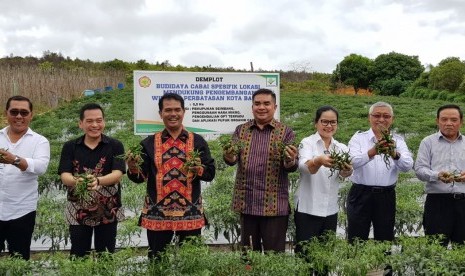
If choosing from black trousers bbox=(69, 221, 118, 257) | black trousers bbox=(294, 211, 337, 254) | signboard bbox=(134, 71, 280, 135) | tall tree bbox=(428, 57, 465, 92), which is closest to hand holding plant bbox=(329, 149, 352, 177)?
black trousers bbox=(294, 211, 337, 254)

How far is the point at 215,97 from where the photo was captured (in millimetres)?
4973

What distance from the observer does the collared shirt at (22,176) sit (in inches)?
135

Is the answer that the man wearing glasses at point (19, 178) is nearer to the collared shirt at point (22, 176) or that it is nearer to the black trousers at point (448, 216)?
the collared shirt at point (22, 176)

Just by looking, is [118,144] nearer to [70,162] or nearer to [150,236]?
[70,162]

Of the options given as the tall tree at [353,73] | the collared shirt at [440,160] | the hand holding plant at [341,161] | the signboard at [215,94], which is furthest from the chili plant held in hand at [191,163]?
the tall tree at [353,73]

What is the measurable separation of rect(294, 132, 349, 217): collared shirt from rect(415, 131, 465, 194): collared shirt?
26.3 inches

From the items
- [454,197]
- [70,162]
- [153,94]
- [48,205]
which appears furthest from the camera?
[48,205]

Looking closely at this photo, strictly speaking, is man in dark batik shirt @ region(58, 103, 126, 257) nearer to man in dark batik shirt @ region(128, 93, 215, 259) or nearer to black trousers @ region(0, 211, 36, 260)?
man in dark batik shirt @ region(128, 93, 215, 259)

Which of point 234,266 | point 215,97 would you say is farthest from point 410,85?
point 234,266

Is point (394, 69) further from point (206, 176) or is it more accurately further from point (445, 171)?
point (206, 176)

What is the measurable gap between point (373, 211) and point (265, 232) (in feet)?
2.98

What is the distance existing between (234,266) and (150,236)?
0.89 m

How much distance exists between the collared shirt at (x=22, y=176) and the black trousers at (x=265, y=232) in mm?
1495

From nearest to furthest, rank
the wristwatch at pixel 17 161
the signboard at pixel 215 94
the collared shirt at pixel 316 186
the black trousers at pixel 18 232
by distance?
the wristwatch at pixel 17 161 → the black trousers at pixel 18 232 → the collared shirt at pixel 316 186 → the signboard at pixel 215 94
